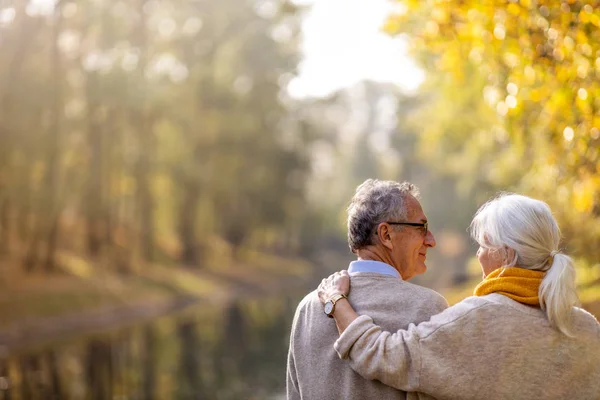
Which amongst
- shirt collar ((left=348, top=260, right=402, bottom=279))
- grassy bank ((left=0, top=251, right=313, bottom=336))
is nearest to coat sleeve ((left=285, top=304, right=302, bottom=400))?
shirt collar ((left=348, top=260, right=402, bottom=279))

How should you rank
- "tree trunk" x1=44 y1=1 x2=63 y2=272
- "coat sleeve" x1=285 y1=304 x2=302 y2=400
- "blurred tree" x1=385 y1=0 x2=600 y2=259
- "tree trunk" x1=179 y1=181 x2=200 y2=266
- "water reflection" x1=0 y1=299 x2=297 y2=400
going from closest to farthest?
"coat sleeve" x1=285 y1=304 x2=302 y2=400, "blurred tree" x1=385 y1=0 x2=600 y2=259, "water reflection" x1=0 y1=299 x2=297 y2=400, "tree trunk" x1=44 y1=1 x2=63 y2=272, "tree trunk" x1=179 y1=181 x2=200 y2=266

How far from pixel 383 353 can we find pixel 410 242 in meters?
0.45

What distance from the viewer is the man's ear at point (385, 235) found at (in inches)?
124

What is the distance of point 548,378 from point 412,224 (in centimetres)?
68

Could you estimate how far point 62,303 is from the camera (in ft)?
80.0

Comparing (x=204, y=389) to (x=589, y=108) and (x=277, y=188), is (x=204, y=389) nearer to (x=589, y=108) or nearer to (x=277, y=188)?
(x=589, y=108)

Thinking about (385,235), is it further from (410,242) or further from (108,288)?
(108,288)

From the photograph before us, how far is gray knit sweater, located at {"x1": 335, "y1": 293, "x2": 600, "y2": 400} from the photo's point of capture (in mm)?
2918

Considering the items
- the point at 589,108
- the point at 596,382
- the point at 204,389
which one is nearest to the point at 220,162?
the point at 204,389

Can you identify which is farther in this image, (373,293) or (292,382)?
(292,382)

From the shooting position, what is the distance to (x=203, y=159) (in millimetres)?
37156

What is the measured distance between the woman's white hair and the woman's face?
14 mm

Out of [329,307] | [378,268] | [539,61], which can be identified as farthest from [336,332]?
[539,61]

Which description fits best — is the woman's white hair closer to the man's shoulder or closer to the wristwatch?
the man's shoulder
